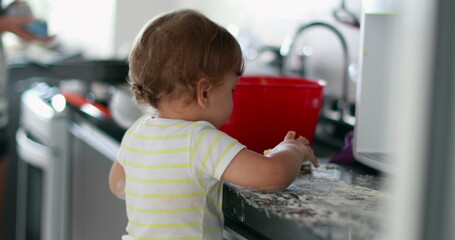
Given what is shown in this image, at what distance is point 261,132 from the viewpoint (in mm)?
1189

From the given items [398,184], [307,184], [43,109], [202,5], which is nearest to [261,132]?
[307,184]

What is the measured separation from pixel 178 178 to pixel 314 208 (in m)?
0.22

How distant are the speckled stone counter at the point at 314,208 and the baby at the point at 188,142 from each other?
0.03 meters

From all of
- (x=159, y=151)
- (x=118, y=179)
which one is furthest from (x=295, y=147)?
(x=118, y=179)

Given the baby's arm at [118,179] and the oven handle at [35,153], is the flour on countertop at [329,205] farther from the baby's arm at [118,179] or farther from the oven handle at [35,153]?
the oven handle at [35,153]

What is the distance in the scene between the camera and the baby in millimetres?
914

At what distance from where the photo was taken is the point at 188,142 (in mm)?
933

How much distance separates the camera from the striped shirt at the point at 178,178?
918 mm

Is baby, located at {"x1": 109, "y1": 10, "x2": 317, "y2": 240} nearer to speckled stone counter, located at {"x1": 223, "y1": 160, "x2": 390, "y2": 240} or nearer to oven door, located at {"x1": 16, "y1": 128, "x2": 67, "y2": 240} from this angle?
speckled stone counter, located at {"x1": 223, "y1": 160, "x2": 390, "y2": 240}

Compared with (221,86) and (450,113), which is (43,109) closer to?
(221,86)

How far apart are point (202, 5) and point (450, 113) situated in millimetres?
2662

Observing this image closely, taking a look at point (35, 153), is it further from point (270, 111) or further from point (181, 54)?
point (181, 54)

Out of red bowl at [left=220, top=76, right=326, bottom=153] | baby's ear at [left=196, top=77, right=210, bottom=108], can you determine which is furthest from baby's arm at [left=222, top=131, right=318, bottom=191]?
red bowl at [left=220, top=76, right=326, bottom=153]

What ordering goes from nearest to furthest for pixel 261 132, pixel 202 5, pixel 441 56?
pixel 441 56 → pixel 261 132 → pixel 202 5
